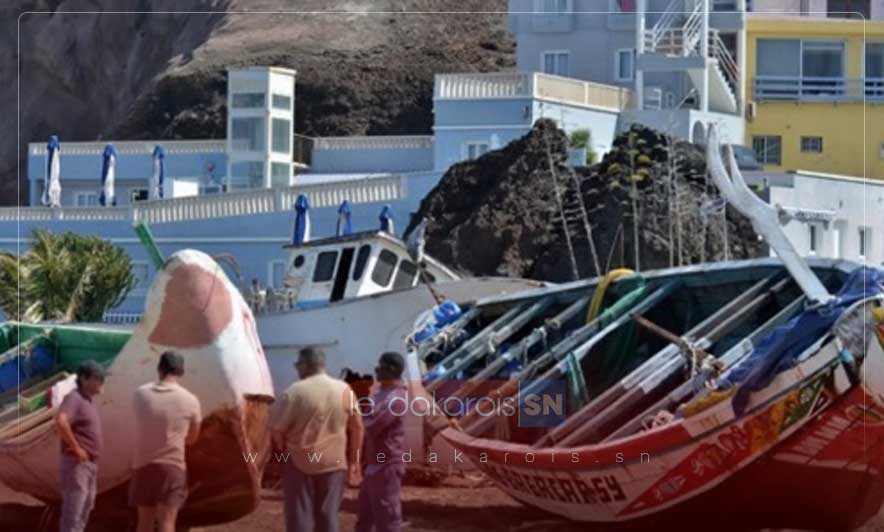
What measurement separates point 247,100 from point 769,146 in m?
11.1

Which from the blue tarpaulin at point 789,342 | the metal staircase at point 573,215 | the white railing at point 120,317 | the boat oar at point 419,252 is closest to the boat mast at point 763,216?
the blue tarpaulin at point 789,342

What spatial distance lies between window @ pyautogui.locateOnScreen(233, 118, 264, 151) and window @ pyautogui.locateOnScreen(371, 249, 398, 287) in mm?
20571

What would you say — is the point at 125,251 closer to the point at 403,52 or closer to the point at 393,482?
the point at 403,52

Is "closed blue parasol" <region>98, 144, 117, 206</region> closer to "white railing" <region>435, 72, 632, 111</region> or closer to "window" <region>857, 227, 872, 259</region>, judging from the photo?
"white railing" <region>435, 72, 632, 111</region>

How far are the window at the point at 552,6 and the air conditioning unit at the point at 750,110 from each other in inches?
184

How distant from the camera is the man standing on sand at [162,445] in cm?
1391

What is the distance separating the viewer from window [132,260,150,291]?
39.3 m

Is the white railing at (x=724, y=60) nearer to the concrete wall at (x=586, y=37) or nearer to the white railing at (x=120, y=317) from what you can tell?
the concrete wall at (x=586, y=37)

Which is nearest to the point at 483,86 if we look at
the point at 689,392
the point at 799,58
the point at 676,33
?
the point at 676,33

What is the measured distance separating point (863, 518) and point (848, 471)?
59 cm

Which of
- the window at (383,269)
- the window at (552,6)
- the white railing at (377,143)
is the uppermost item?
the window at (552,6)

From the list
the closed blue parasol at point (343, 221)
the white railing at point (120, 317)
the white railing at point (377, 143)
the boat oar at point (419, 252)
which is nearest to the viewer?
the boat oar at point (419, 252)

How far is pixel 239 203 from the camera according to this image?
40438mm

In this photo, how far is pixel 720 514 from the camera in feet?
54.0
